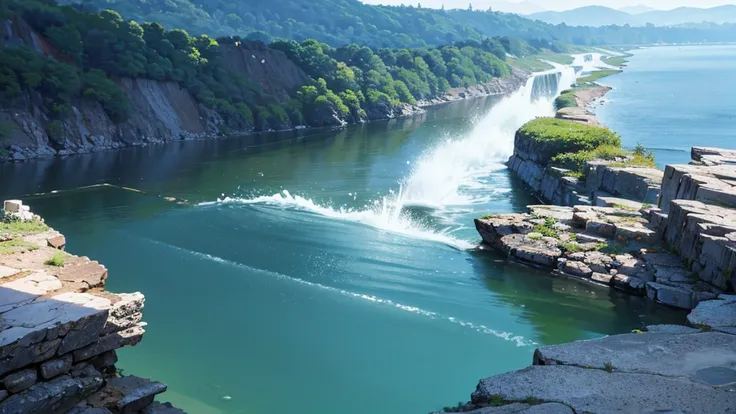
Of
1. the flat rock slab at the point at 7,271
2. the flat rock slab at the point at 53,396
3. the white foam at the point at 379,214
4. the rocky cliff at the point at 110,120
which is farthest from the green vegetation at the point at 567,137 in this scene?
the rocky cliff at the point at 110,120

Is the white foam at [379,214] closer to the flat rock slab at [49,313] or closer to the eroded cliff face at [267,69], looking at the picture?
the flat rock slab at [49,313]

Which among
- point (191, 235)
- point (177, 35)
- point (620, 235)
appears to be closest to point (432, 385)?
point (620, 235)

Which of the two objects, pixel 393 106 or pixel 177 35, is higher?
pixel 177 35

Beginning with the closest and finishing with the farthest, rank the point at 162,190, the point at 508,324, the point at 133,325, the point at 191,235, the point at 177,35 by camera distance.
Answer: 1. the point at 133,325
2. the point at 508,324
3. the point at 191,235
4. the point at 162,190
5. the point at 177,35

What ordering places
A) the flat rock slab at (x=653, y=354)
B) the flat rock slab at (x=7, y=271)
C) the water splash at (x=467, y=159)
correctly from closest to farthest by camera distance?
the flat rock slab at (x=653, y=354), the flat rock slab at (x=7, y=271), the water splash at (x=467, y=159)

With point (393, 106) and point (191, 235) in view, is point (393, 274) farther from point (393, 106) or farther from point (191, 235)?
point (393, 106)

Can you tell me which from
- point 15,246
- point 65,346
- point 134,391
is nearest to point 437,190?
point 15,246
